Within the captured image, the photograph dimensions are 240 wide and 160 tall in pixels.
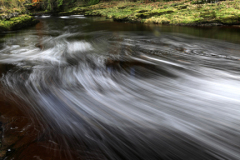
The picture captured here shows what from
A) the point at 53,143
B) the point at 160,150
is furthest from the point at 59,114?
the point at 160,150

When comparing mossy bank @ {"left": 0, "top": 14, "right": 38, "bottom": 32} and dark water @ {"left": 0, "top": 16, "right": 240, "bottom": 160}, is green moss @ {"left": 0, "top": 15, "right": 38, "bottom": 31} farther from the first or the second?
dark water @ {"left": 0, "top": 16, "right": 240, "bottom": 160}

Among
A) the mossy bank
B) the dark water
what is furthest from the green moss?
the dark water

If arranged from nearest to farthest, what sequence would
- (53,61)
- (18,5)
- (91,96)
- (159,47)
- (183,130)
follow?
1. (183,130)
2. (91,96)
3. (53,61)
4. (159,47)
5. (18,5)

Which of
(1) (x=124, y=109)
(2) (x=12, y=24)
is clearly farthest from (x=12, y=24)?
(1) (x=124, y=109)

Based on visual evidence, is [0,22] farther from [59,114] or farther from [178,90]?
[178,90]

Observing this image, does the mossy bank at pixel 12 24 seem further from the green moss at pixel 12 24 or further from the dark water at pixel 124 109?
the dark water at pixel 124 109

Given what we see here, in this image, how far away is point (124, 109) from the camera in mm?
2660

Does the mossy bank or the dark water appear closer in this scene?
the dark water

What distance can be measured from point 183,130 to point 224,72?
2.72 meters

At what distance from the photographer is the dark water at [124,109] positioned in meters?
1.86

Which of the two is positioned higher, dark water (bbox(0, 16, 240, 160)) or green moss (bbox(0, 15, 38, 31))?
green moss (bbox(0, 15, 38, 31))

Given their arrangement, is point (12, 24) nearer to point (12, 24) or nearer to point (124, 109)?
point (12, 24)

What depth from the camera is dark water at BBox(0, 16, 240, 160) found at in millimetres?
1860

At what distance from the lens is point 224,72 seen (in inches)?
154
